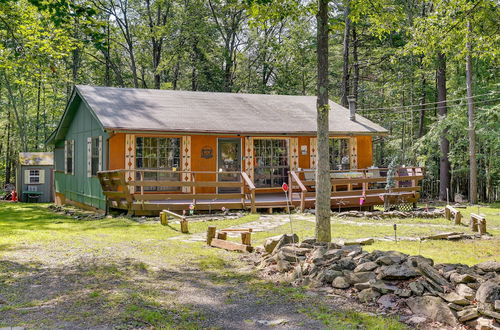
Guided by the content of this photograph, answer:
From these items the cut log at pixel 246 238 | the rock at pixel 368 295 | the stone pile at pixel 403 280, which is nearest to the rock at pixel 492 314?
the stone pile at pixel 403 280

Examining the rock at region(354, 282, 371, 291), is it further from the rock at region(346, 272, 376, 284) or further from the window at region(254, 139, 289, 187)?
the window at region(254, 139, 289, 187)

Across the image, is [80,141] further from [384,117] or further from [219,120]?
[384,117]

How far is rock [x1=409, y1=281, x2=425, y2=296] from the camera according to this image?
185 inches

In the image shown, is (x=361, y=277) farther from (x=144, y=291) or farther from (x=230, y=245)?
(x=230, y=245)

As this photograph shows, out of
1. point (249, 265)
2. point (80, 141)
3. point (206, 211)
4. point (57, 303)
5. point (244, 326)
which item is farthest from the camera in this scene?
point (80, 141)

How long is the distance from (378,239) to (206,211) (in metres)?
6.41

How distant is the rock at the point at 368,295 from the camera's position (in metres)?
4.86

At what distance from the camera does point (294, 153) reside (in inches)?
651

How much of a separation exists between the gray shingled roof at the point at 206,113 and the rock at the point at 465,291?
10.7m

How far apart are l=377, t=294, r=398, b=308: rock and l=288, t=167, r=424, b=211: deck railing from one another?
9280 millimetres

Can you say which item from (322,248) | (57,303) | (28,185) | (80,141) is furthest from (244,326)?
(28,185)

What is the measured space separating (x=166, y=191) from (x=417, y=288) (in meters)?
11.1

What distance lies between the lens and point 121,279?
5801 mm

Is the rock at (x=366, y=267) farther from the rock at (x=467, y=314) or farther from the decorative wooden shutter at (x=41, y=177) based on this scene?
the decorative wooden shutter at (x=41, y=177)
